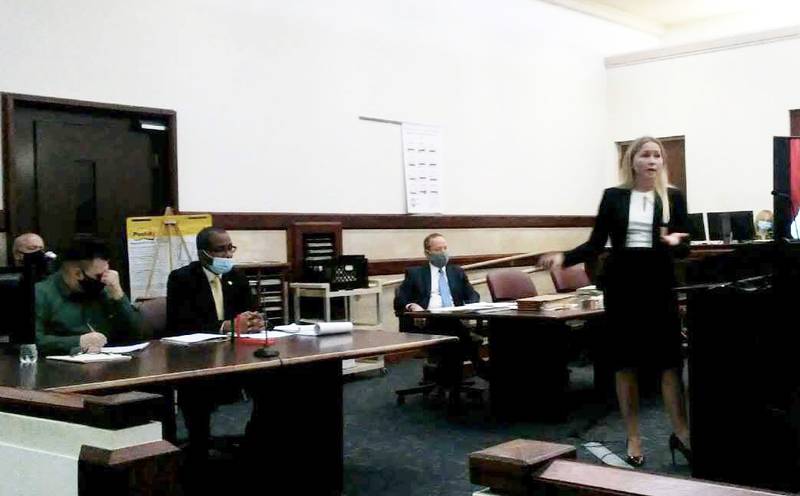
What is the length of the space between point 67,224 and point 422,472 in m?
3.24

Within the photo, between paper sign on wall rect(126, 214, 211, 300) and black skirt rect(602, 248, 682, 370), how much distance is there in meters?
Result: 3.26

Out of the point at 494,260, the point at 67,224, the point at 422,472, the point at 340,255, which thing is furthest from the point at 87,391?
the point at 494,260

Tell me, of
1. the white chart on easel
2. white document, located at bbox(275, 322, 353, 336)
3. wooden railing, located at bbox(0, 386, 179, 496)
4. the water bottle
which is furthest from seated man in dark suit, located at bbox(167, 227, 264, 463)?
the white chart on easel

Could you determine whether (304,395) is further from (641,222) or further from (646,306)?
(641,222)

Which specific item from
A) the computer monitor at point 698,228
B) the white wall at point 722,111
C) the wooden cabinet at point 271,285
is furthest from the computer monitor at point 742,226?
the wooden cabinet at point 271,285

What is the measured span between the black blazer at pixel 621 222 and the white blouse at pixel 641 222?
17mm

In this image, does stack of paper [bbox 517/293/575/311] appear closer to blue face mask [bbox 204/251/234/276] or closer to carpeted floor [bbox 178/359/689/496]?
carpeted floor [bbox 178/359/689/496]

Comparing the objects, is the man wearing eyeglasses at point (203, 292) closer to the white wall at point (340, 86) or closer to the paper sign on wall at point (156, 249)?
the paper sign on wall at point (156, 249)

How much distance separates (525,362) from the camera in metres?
5.44

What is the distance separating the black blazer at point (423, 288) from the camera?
6273mm

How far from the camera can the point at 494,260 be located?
9.20 m

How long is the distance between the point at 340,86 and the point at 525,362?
3.52 meters

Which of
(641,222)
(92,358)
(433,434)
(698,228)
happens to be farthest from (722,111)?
(92,358)

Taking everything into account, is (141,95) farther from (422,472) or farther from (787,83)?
(787,83)
